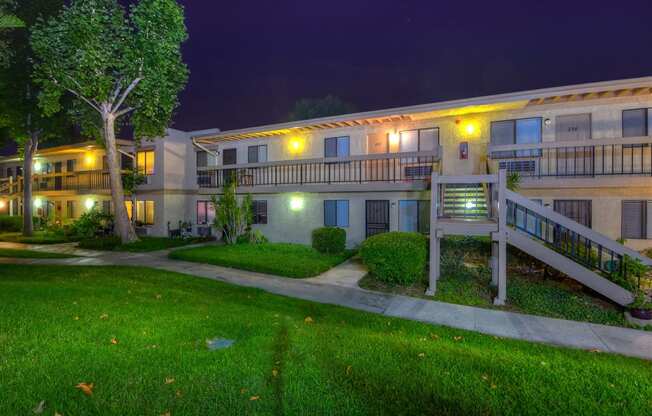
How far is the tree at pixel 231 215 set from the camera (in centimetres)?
1421

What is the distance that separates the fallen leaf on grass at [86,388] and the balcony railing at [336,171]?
10959 mm

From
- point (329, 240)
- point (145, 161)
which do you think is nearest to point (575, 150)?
point (329, 240)

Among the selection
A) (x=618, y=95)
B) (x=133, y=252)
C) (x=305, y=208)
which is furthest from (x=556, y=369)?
(x=133, y=252)

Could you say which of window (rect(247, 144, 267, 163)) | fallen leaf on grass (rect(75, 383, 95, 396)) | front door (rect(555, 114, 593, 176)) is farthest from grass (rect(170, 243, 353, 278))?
front door (rect(555, 114, 593, 176))

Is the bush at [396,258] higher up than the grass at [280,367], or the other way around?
the bush at [396,258]

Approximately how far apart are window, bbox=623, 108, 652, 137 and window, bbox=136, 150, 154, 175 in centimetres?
2270

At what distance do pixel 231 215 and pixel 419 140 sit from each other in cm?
898

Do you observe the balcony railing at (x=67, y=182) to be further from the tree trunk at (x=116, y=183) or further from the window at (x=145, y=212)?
the tree trunk at (x=116, y=183)

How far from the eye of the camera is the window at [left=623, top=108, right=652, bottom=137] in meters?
10.3

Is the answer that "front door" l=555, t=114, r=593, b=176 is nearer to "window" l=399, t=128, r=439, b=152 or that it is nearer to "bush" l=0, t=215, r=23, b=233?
"window" l=399, t=128, r=439, b=152

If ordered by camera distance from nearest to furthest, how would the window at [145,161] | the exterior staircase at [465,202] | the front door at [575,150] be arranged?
1. the exterior staircase at [465,202]
2. the front door at [575,150]
3. the window at [145,161]

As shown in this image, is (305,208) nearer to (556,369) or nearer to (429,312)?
(429,312)

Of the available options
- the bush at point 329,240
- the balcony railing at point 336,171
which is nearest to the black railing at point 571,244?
the balcony railing at point 336,171

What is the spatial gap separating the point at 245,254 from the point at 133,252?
5.95 metres
